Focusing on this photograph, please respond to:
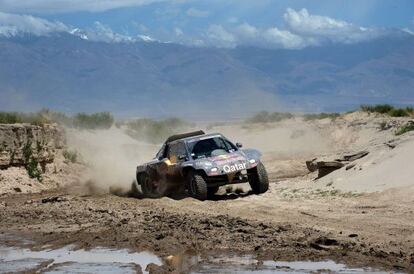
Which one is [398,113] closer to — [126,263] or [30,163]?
[30,163]

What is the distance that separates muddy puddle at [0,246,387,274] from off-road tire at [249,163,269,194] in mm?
6831

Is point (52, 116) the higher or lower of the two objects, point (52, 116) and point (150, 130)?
the lower

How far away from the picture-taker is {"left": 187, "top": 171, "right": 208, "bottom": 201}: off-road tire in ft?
56.0

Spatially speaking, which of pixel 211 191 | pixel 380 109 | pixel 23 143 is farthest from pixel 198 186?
pixel 380 109

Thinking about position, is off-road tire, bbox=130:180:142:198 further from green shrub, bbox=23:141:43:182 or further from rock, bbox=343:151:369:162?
rock, bbox=343:151:369:162

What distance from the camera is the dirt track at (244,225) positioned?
10.2 meters

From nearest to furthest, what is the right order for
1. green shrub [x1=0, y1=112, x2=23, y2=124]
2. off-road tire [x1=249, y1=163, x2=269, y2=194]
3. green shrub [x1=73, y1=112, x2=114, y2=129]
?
off-road tire [x1=249, y1=163, x2=269, y2=194] → green shrub [x1=0, y1=112, x2=23, y2=124] → green shrub [x1=73, y1=112, x2=114, y2=129]

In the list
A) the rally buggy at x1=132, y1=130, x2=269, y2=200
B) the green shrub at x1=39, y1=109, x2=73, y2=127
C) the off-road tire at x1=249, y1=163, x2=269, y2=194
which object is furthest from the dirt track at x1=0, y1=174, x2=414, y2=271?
the green shrub at x1=39, y1=109, x2=73, y2=127

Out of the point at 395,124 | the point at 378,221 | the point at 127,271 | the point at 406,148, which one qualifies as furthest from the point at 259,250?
the point at 395,124

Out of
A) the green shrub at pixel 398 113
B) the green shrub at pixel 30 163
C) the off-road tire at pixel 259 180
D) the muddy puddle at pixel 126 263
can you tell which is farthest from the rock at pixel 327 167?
the green shrub at pixel 398 113

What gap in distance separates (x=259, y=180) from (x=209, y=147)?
63.6 inches

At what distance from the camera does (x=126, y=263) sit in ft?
33.8

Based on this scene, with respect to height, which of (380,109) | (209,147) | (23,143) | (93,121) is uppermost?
(93,121)

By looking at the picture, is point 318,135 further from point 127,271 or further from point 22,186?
point 127,271
